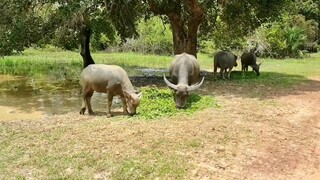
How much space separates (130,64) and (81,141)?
21260 millimetres

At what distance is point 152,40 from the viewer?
40500 mm

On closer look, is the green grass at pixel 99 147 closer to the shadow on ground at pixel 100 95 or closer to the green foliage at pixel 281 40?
the shadow on ground at pixel 100 95

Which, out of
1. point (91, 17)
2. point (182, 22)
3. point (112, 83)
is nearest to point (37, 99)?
point (112, 83)

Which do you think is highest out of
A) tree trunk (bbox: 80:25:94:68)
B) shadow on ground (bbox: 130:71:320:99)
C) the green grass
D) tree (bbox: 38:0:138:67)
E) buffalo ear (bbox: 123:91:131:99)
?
tree (bbox: 38:0:138:67)

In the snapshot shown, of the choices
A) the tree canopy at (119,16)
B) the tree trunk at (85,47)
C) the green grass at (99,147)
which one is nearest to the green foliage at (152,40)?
the tree trunk at (85,47)

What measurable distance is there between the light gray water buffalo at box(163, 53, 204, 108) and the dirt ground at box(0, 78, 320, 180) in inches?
31.7

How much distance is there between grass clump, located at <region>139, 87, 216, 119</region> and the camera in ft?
38.0

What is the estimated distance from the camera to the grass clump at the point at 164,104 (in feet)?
38.0

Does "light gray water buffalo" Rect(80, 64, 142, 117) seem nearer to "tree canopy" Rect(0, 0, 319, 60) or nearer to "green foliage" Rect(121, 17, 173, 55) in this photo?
"tree canopy" Rect(0, 0, 319, 60)

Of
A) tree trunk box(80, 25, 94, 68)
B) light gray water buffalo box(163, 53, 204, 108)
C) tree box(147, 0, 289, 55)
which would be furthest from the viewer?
tree trunk box(80, 25, 94, 68)

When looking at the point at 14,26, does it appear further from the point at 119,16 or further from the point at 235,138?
the point at 235,138

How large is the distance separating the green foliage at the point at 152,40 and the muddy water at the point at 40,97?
17789 mm

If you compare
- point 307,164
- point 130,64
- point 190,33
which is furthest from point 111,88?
point 130,64

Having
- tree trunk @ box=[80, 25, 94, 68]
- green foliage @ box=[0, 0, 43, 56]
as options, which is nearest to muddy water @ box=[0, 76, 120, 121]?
green foliage @ box=[0, 0, 43, 56]
